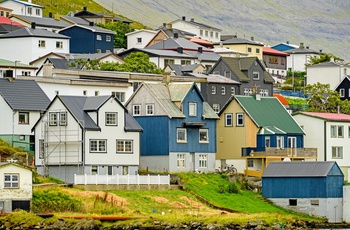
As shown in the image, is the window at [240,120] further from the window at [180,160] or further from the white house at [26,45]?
the white house at [26,45]

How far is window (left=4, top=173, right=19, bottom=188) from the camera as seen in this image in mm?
76938

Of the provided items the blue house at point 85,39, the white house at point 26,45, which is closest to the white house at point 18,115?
the white house at point 26,45

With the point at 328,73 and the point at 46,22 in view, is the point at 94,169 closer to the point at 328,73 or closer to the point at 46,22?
the point at 46,22

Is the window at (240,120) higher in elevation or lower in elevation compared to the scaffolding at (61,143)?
higher

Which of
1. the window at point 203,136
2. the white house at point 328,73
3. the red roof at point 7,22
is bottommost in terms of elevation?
the window at point 203,136

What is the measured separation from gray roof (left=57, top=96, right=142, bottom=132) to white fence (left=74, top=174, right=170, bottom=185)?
4289 mm

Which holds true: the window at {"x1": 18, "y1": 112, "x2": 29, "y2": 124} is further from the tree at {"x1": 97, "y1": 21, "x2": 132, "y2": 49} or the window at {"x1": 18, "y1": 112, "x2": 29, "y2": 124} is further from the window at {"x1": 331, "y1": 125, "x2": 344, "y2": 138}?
the tree at {"x1": 97, "y1": 21, "x2": 132, "y2": 49}

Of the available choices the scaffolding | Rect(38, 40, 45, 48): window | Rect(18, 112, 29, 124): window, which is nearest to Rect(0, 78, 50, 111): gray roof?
Rect(18, 112, 29, 124): window

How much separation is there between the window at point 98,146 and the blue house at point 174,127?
255 inches

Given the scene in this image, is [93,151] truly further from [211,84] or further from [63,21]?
Answer: [63,21]

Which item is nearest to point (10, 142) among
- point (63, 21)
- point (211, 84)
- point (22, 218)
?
point (22, 218)

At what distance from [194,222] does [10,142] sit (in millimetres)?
20944

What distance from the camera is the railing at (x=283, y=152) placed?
95.6 metres

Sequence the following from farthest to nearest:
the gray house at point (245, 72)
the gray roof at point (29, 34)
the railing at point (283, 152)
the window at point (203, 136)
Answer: the gray roof at point (29, 34) < the gray house at point (245, 72) < the railing at point (283, 152) < the window at point (203, 136)
